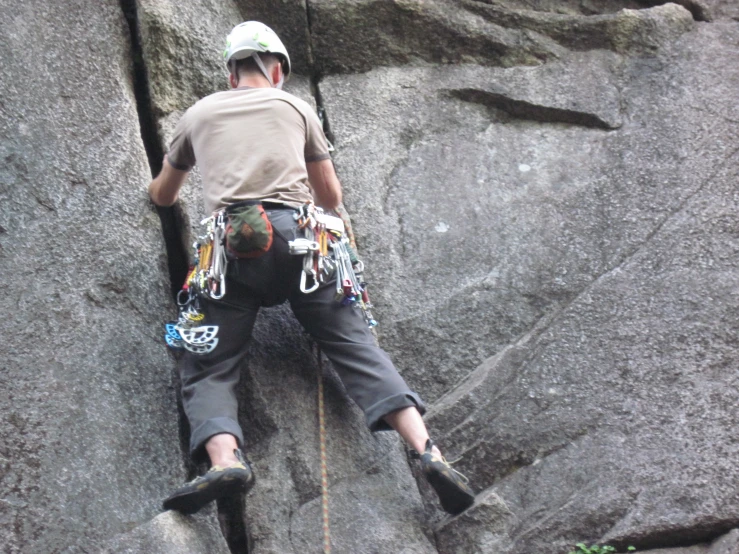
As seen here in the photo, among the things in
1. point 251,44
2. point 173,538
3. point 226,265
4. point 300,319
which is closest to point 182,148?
point 251,44

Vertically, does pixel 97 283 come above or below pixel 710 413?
above

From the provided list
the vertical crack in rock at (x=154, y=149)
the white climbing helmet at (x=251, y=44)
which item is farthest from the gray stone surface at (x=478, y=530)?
the white climbing helmet at (x=251, y=44)

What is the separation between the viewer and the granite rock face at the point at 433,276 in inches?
194

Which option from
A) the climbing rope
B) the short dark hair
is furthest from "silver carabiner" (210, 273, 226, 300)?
the short dark hair

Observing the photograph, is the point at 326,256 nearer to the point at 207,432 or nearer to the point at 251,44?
the point at 207,432

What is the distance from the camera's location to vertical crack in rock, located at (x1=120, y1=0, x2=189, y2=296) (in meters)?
5.71

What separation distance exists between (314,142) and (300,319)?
0.95 m

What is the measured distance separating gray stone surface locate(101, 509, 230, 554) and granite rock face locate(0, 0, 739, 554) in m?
0.01

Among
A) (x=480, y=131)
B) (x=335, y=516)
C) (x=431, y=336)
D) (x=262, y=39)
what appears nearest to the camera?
(x=335, y=516)

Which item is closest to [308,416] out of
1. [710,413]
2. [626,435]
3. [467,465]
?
[467,465]

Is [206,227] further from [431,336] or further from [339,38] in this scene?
[339,38]

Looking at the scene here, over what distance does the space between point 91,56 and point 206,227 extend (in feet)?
5.78

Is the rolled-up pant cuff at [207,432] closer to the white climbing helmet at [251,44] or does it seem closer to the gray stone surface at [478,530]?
the gray stone surface at [478,530]

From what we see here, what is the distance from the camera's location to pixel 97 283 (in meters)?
5.27
